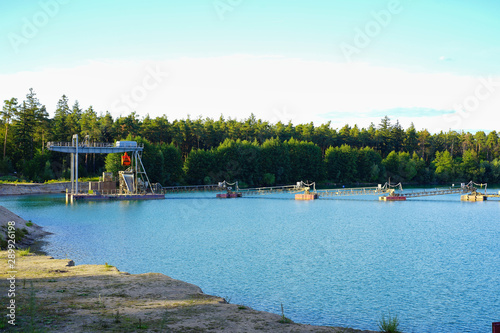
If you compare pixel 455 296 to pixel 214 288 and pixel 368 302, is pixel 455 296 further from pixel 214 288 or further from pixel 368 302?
pixel 214 288

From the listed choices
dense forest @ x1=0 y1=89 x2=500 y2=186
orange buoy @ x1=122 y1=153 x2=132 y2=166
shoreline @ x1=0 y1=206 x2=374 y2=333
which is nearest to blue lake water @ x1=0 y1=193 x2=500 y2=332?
shoreline @ x1=0 y1=206 x2=374 y2=333

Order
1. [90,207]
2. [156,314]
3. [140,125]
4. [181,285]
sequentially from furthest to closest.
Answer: [140,125] < [90,207] < [181,285] < [156,314]

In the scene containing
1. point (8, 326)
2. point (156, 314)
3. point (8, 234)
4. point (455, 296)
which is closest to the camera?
point (8, 326)

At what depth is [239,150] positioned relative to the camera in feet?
360

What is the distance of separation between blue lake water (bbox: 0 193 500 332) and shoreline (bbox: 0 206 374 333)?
2.76 metres

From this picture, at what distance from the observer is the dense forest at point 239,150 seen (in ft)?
310

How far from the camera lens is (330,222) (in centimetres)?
4741

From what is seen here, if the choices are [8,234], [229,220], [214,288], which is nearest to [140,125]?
[229,220]

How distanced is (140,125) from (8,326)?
9754 cm

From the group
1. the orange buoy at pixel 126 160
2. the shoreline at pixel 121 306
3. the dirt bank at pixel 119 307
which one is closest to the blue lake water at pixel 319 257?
the shoreline at pixel 121 306

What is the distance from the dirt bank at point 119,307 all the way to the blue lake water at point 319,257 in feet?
9.45

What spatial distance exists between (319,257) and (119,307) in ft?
53.6

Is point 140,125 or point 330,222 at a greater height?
point 140,125

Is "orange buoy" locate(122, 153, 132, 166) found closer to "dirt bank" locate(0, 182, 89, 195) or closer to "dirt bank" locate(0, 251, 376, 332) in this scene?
"dirt bank" locate(0, 182, 89, 195)
